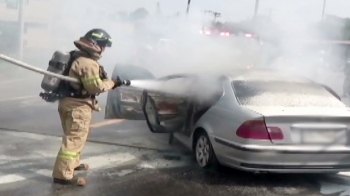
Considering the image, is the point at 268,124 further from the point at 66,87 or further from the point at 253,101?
the point at 66,87

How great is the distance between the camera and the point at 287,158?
488 centimetres

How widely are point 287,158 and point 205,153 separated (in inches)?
39.9

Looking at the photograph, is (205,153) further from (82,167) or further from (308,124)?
(82,167)

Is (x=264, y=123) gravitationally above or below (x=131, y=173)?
above

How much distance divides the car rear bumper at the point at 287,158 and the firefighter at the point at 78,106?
4.64 feet

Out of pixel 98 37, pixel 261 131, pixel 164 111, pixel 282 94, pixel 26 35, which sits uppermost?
pixel 98 37

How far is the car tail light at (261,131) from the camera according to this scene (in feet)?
16.0

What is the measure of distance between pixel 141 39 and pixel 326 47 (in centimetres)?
345

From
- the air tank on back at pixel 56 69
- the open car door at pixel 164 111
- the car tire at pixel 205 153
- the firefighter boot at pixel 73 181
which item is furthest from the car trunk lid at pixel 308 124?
the air tank on back at pixel 56 69

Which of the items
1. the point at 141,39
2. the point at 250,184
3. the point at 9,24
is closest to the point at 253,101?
the point at 250,184

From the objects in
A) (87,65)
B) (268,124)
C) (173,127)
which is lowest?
(173,127)

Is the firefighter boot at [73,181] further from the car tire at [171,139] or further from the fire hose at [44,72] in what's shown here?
the car tire at [171,139]

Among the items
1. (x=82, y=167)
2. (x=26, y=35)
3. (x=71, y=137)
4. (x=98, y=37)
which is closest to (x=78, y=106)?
(x=71, y=137)

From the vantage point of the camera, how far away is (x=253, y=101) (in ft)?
17.3
